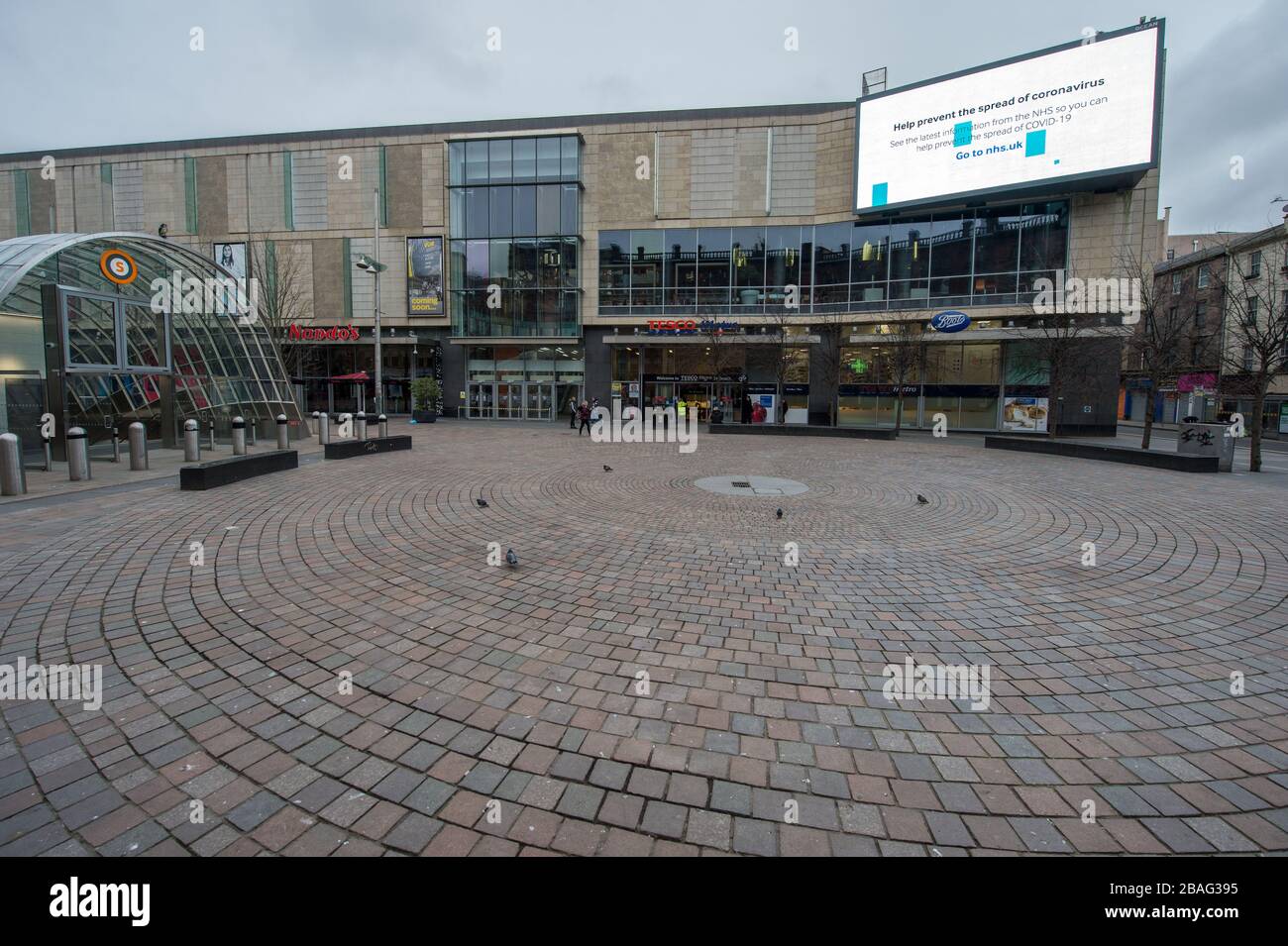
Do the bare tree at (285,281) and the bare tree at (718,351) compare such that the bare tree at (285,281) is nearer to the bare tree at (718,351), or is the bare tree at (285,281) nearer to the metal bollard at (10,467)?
the bare tree at (718,351)

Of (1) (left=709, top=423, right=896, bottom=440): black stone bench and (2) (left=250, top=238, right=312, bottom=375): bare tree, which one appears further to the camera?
(2) (left=250, top=238, right=312, bottom=375): bare tree

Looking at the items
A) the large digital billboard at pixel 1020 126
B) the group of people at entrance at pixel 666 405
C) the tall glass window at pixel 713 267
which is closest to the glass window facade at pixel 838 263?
the tall glass window at pixel 713 267

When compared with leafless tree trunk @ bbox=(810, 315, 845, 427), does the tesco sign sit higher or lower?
higher

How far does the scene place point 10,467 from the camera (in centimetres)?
909

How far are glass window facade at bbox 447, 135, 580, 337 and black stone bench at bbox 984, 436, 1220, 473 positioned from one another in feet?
72.0

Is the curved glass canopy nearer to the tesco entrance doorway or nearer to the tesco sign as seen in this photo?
the tesco entrance doorway

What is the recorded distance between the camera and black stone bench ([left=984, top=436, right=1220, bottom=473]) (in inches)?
536

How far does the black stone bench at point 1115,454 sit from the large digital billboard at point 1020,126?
14259mm

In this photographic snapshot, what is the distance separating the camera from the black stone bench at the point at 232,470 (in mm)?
9625

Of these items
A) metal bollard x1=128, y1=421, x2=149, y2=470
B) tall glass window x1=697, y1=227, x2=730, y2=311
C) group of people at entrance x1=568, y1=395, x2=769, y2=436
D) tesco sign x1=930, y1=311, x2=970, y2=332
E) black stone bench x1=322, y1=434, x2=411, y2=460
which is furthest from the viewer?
tall glass window x1=697, y1=227, x2=730, y2=311

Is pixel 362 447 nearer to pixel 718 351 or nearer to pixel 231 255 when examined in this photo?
pixel 718 351

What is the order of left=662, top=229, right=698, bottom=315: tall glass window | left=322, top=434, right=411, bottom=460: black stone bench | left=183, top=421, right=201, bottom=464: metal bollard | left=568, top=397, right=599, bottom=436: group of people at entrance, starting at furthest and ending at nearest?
left=662, top=229, right=698, bottom=315: tall glass window, left=568, top=397, right=599, bottom=436: group of people at entrance, left=322, top=434, right=411, bottom=460: black stone bench, left=183, top=421, right=201, bottom=464: metal bollard

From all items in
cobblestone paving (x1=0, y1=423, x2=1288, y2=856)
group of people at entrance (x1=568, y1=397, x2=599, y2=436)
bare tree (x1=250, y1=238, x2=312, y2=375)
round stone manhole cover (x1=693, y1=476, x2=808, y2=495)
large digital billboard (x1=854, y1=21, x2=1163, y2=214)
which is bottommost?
cobblestone paving (x1=0, y1=423, x2=1288, y2=856)

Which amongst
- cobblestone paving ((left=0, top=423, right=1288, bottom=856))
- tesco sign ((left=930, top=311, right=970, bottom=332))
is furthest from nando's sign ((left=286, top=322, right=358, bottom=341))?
tesco sign ((left=930, top=311, right=970, bottom=332))
